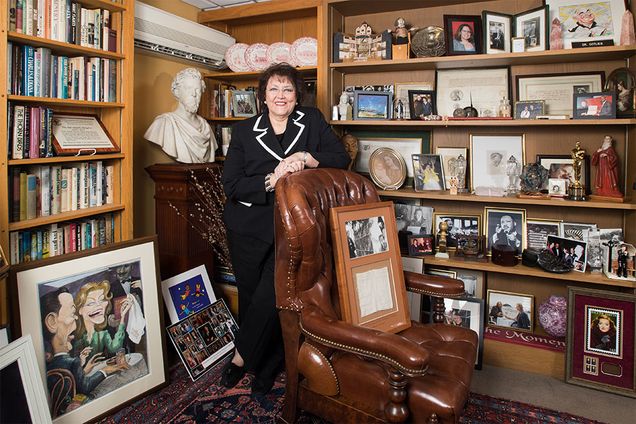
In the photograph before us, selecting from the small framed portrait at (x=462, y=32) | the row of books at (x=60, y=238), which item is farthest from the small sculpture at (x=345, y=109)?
the row of books at (x=60, y=238)

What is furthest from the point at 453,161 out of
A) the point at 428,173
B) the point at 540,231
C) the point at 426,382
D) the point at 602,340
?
the point at 426,382

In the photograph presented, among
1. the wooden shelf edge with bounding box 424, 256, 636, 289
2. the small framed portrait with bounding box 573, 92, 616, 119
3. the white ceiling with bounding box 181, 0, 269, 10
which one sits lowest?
the wooden shelf edge with bounding box 424, 256, 636, 289

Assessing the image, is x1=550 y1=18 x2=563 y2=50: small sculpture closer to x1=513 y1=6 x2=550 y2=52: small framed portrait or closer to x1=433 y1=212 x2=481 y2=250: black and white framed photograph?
x1=513 y1=6 x2=550 y2=52: small framed portrait

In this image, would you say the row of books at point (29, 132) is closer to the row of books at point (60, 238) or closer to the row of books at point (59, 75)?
the row of books at point (59, 75)

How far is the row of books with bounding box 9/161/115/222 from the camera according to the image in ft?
6.75

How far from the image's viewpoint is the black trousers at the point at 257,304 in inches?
84.1

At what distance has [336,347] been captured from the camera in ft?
4.76

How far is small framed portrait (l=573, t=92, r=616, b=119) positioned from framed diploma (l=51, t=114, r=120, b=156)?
2.53 meters

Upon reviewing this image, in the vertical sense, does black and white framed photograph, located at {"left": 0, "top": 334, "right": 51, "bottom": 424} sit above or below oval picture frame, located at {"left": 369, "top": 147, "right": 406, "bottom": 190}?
below

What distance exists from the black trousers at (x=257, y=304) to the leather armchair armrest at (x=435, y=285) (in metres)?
0.66

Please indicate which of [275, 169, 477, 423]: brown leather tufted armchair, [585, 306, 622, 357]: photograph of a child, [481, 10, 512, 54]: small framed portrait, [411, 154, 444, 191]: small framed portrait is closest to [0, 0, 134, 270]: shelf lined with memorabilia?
[275, 169, 477, 423]: brown leather tufted armchair

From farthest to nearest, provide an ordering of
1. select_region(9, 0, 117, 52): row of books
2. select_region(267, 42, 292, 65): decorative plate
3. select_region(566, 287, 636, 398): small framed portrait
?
1. select_region(267, 42, 292, 65): decorative plate
2. select_region(566, 287, 636, 398): small framed portrait
3. select_region(9, 0, 117, 52): row of books

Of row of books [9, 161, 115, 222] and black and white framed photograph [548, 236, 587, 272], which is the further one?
black and white framed photograph [548, 236, 587, 272]

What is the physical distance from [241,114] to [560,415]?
2.69 meters
